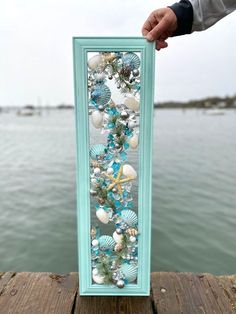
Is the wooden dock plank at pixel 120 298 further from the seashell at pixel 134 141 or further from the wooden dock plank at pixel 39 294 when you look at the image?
the seashell at pixel 134 141

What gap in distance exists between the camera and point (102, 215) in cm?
132

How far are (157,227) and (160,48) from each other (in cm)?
310

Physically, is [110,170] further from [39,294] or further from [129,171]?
[39,294]

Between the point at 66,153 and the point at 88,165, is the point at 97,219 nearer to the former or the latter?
the point at 88,165

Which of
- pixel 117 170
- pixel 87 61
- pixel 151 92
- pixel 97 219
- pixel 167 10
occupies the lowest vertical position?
pixel 97 219

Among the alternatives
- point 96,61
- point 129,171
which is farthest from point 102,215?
point 96,61

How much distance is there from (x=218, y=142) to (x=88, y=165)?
34.8 ft

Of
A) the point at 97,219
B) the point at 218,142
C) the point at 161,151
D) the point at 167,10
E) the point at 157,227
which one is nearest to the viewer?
the point at 167,10

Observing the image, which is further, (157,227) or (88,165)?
(157,227)

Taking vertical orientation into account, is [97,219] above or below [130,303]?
above

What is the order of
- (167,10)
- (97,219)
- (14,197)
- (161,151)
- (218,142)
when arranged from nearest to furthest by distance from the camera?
(167,10) < (97,219) < (14,197) < (161,151) < (218,142)

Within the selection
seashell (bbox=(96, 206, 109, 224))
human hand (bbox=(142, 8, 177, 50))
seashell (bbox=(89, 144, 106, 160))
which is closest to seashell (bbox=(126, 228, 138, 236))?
seashell (bbox=(96, 206, 109, 224))

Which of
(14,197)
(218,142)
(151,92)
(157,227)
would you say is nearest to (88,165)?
(151,92)

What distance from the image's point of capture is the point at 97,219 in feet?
4.44
